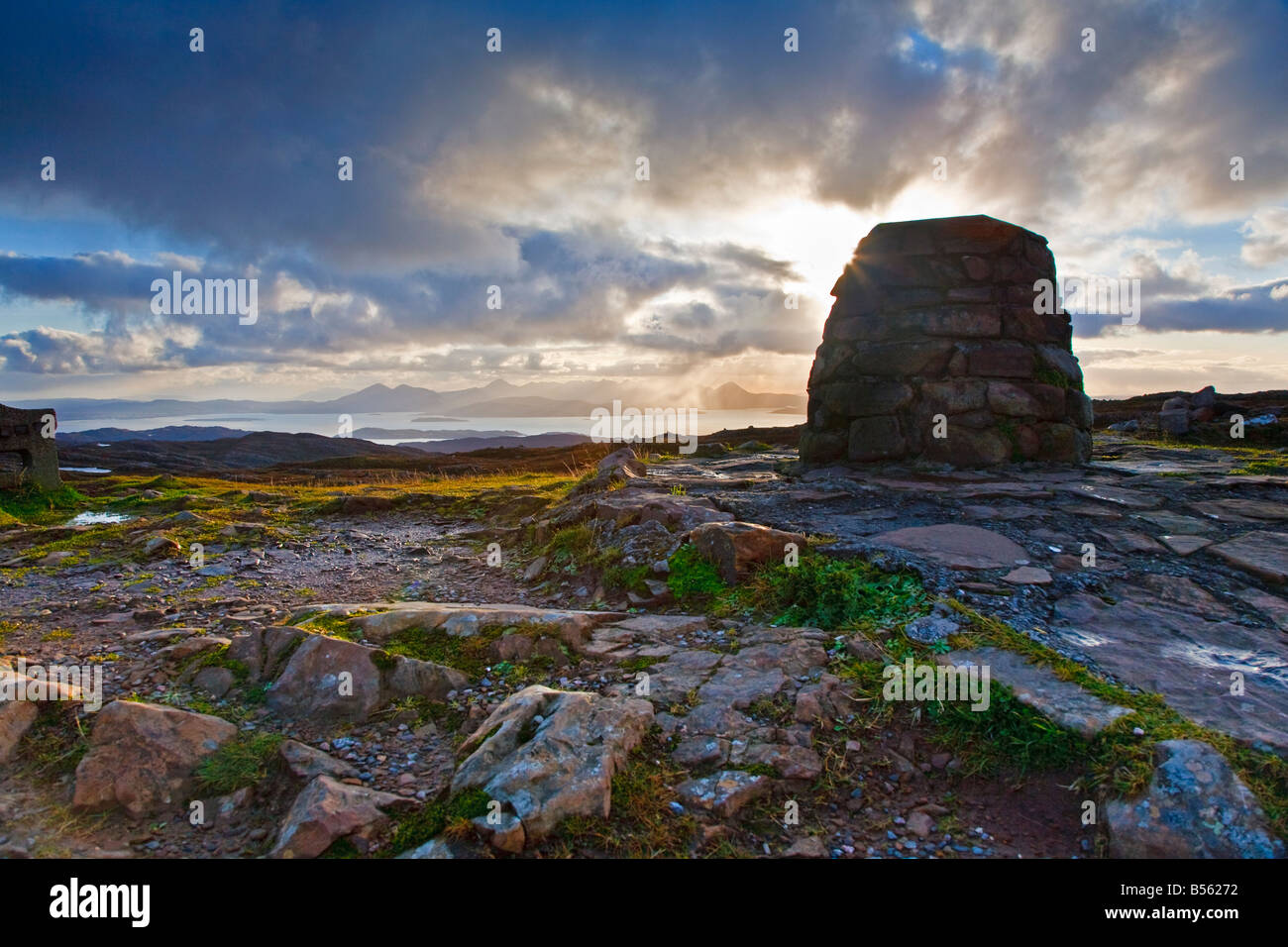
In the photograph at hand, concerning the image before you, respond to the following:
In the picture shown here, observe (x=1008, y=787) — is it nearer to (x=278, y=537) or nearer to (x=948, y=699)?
(x=948, y=699)

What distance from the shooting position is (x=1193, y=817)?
261cm

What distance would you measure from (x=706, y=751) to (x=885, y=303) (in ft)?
27.3

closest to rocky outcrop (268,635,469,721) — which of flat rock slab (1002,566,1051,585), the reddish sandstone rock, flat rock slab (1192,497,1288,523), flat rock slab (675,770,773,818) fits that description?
flat rock slab (675,770,773,818)

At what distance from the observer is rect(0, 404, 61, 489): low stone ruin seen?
1282cm

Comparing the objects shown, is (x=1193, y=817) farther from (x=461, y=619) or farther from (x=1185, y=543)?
(x=461, y=619)

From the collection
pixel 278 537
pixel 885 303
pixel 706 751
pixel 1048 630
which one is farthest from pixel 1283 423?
pixel 278 537

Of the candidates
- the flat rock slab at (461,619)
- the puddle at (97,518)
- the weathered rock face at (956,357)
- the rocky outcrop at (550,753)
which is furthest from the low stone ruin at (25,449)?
the weathered rock face at (956,357)

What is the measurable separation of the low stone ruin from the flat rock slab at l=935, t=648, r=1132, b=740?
16.6 metres

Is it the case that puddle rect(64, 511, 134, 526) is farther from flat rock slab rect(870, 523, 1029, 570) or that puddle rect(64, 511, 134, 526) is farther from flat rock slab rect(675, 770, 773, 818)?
flat rock slab rect(870, 523, 1029, 570)

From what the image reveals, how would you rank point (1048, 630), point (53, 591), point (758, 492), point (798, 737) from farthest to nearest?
1. point (758, 492)
2. point (53, 591)
3. point (1048, 630)
4. point (798, 737)

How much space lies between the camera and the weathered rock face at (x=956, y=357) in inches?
364

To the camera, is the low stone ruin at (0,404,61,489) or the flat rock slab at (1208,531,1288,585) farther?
the low stone ruin at (0,404,61,489)

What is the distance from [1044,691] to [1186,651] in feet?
4.27

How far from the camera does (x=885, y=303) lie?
9820 millimetres
